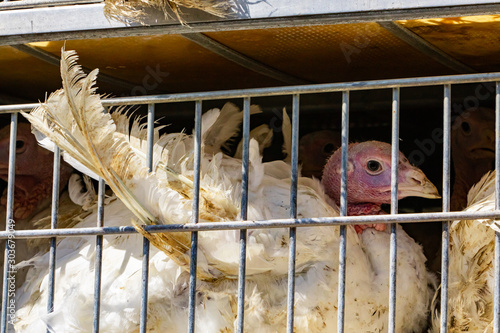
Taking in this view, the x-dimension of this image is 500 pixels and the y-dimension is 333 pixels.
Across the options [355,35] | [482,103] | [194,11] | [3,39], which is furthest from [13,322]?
[482,103]

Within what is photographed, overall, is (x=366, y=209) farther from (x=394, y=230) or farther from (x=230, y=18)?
(x=230, y=18)

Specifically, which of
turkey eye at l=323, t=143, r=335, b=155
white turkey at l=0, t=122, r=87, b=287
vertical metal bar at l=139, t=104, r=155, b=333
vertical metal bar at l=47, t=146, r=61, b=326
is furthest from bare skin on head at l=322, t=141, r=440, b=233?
white turkey at l=0, t=122, r=87, b=287

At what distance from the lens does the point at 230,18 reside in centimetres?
229

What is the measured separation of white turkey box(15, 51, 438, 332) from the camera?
2309 millimetres

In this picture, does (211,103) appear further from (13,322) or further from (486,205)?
(486,205)

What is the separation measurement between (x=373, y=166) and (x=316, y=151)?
89 centimetres

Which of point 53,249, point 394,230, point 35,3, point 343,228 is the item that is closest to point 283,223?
point 343,228

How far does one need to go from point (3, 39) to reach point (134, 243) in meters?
0.84

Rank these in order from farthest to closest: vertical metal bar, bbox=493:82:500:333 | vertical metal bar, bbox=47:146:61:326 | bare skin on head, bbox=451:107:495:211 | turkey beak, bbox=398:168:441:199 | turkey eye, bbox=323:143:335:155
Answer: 1. turkey eye, bbox=323:143:335:155
2. bare skin on head, bbox=451:107:495:211
3. turkey beak, bbox=398:168:441:199
4. vertical metal bar, bbox=47:146:61:326
5. vertical metal bar, bbox=493:82:500:333

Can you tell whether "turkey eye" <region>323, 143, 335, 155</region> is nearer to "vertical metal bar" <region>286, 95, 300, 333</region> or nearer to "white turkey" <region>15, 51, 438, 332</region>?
"white turkey" <region>15, 51, 438, 332</region>

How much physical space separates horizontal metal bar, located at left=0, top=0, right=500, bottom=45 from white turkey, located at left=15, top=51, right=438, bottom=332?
0.20 m

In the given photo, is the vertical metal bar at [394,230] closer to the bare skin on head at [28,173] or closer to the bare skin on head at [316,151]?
the bare skin on head at [316,151]

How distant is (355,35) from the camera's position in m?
2.54

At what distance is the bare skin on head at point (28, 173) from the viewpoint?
145 inches
